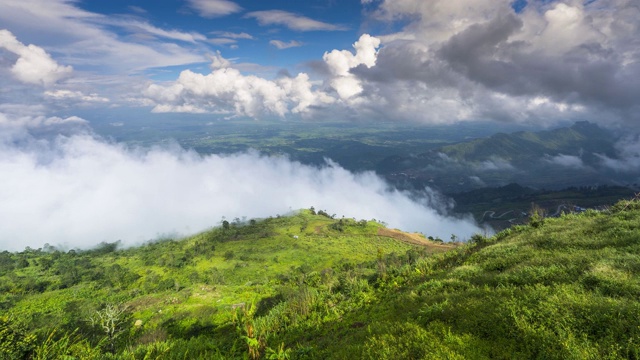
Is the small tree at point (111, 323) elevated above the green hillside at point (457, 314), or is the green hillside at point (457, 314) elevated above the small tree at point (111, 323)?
the green hillside at point (457, 314)

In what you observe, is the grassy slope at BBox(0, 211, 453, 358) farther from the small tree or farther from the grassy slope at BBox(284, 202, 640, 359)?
the grassy slope at BBox(284, 202, 640, 359)

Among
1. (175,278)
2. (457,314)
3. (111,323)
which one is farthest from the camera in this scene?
(175,278)

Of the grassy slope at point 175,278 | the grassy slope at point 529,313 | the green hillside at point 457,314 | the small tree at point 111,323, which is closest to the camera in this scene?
the grassy slope at point 529,313

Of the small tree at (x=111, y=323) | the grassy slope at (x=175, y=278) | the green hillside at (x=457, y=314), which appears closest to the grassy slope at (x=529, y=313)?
the green hillside at (x=457, y=314)

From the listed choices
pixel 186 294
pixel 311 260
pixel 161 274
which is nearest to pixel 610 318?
pixel 186 294

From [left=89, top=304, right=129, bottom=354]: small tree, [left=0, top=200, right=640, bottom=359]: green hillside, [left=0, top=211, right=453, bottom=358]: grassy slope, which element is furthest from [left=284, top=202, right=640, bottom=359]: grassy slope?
[left=89, top=304, right=129, bottom=354]: small tree

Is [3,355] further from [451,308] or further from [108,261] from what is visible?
[108,261]

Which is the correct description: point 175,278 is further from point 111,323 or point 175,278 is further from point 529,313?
point 529,313

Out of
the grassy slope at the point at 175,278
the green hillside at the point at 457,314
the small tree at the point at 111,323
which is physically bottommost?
the grassy slope at the point at 175,278

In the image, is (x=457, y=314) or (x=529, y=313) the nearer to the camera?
(x=529, y=313)

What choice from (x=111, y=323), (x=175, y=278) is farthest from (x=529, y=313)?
(x=175, y=278)

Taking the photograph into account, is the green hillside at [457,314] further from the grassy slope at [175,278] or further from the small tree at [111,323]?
the small tree at [111,323]
